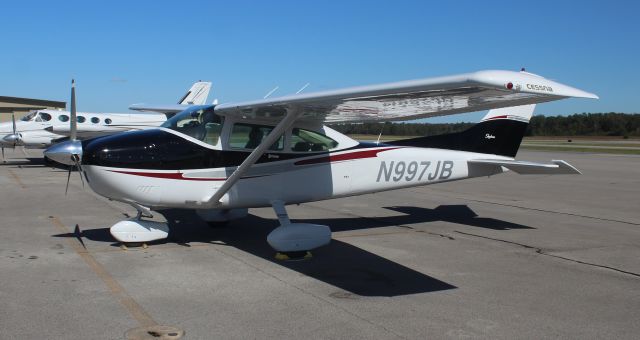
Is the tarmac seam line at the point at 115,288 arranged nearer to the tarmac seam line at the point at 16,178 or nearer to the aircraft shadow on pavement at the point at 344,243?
the aircraft shadow on pavement at the point at 344,243

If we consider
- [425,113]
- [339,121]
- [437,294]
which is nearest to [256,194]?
[339,121]

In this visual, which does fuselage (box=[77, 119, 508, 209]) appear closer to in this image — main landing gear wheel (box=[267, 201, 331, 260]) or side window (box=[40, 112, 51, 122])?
main landing gear wheel (box=[267, 201, 331, 260])

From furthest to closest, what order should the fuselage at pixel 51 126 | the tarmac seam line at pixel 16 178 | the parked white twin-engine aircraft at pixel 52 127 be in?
1. the fuselage at pixel 51 126
2. the parked white twin-engine aircraft at pixel 52 127
3. the tarmac seam line at pixel 16 178

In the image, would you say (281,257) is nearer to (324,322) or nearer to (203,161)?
(203,161)

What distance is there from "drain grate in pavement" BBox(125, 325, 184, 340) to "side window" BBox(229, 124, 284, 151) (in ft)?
11.7

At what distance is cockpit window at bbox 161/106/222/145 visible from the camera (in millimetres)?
7277

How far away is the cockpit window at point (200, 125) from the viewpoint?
7.28 m

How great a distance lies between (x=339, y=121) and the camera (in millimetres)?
8211

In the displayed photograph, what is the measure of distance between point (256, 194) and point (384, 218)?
333 centimetres

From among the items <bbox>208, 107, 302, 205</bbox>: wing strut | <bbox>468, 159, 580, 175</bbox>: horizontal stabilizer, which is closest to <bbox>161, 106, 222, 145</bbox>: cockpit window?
<bbox>208, 107, 302, 205</bbox>: wing strut

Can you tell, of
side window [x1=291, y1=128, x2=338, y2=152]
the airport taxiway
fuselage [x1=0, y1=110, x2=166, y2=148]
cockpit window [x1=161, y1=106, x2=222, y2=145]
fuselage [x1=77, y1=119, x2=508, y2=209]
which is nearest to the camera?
the airport taxiway

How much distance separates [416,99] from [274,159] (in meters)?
2.44

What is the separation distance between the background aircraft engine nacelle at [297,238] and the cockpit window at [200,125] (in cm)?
158

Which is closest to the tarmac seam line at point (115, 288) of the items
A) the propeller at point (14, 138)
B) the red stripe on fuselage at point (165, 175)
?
the red stripe on fuselage at point (165, 175)
